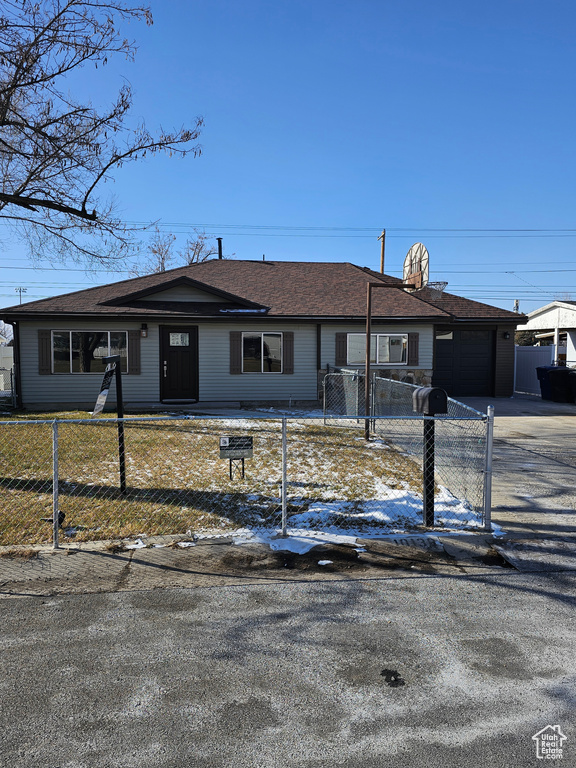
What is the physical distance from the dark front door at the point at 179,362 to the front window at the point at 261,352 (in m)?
1.48

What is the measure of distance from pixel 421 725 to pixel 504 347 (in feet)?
60.6

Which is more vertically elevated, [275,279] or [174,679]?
[275,279]

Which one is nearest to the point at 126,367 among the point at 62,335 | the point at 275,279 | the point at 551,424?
the point at 62,335

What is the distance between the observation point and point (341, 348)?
1648 centimetres

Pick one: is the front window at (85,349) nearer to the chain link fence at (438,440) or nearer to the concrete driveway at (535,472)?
the chain link fence at (438,440)

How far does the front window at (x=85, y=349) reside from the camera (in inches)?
606

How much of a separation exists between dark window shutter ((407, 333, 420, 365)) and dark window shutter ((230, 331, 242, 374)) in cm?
527

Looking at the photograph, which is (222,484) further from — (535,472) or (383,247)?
(383,247)

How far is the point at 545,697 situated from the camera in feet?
9.81

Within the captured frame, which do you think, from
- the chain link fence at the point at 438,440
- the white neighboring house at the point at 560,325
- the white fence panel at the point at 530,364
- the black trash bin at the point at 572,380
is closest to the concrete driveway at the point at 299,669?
the chain link fence at the point at 438,440

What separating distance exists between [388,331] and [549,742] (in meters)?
14.7

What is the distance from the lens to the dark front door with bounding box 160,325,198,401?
15859 millimetres

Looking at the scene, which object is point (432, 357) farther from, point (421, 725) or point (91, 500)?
point (421, 725)

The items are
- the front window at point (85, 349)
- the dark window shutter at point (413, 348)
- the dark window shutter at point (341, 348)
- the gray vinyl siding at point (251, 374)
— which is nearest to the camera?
the front window at point (85, 349)
